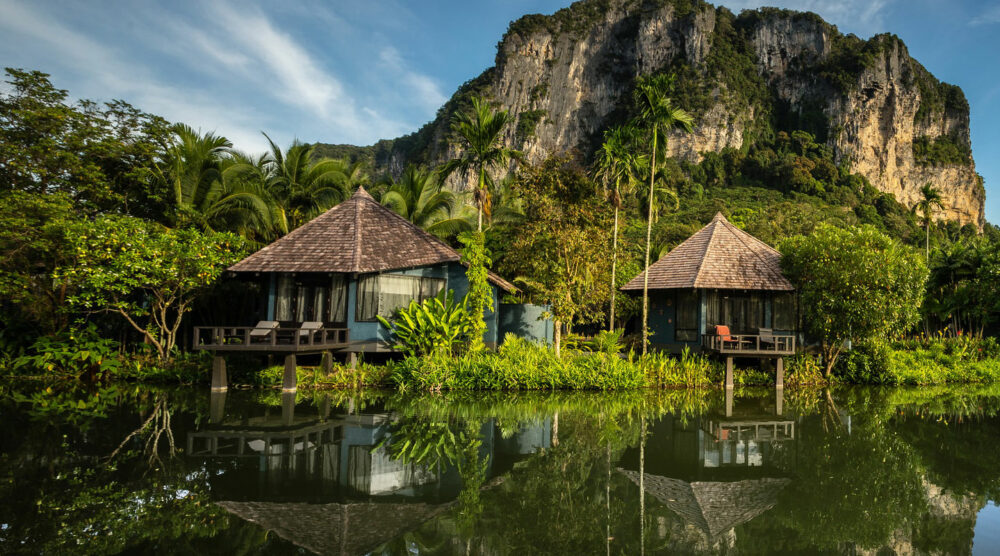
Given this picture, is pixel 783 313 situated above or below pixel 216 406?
above

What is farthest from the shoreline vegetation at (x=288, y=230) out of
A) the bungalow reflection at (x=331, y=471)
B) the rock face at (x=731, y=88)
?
the rock face at (x=731, y=88)

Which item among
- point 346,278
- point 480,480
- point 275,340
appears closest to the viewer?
point 480,480

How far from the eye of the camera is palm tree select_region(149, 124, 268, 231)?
17.6 meters

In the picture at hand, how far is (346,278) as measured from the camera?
15.3 meters

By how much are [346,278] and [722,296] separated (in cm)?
1196

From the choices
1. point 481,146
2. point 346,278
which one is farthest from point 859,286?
point 346,278

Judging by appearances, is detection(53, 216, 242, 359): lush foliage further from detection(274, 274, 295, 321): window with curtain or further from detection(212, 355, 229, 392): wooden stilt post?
detection(212, 355, 229, 392): wooden stilt post

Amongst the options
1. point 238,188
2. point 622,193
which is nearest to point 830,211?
point 622,193

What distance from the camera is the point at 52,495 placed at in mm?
5859

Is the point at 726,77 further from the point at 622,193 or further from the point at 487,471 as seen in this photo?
the point at 487,471

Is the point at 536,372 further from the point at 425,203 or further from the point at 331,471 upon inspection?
the point at 425,203

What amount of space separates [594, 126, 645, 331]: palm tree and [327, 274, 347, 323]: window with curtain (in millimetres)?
8581

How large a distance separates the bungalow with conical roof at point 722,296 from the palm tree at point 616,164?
6.27 feet

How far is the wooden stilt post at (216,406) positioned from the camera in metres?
10.2
